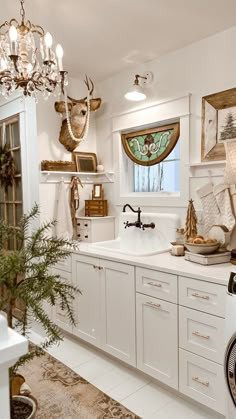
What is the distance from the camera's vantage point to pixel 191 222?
254 cm

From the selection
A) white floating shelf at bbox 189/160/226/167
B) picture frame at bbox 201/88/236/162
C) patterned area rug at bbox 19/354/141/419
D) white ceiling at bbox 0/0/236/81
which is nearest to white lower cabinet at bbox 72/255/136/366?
patterned area rug at bbox 19/354/141/419

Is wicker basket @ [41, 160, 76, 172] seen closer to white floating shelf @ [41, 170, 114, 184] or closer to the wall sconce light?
white floating shelf @ [41, 170, 114, 184]

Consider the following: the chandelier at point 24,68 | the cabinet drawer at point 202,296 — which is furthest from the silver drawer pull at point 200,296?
the chandelier at point 24,68

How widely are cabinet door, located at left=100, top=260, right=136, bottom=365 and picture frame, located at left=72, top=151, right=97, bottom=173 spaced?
3.85ft

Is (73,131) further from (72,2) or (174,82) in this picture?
(72,2)

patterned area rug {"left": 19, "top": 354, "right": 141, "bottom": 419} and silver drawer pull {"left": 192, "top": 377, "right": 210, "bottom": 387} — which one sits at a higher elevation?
silver drawer pull {"left": 192, "top": 377, "right": 210, "bottom": 387}

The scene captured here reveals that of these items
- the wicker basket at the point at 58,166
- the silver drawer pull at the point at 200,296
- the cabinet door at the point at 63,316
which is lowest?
the cabinet door at the point at 63,316

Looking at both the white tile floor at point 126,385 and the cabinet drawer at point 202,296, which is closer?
the cabinet drawer at point 202,296

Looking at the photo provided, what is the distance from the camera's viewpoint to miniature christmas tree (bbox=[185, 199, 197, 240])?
253 centimetres

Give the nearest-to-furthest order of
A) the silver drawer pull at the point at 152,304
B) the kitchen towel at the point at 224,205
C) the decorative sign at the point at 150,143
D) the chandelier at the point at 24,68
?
the chandelier at the point at 24,68 < the silver drawer pull at the point at 152,304 < the kitchen towel at the point at 224,205 < the decorative sign at the point at 150,143

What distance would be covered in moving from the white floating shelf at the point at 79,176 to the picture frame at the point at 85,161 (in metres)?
0.05

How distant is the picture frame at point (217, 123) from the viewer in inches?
92.8

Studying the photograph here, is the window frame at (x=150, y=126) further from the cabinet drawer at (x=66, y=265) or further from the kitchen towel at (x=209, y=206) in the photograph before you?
the cabinet drawer at (x=66, y=265)

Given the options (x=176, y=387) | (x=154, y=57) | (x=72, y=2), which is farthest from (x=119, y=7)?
(x=176, y=387)
